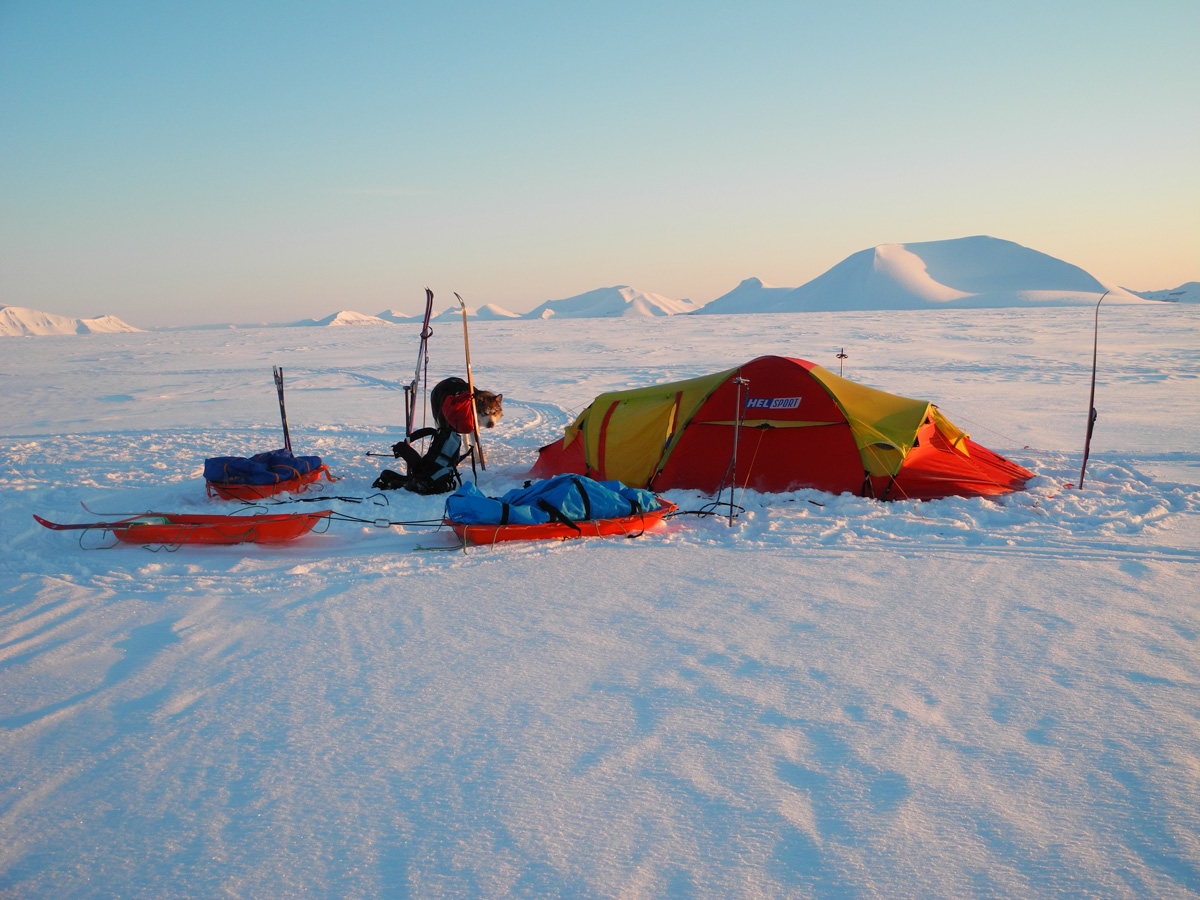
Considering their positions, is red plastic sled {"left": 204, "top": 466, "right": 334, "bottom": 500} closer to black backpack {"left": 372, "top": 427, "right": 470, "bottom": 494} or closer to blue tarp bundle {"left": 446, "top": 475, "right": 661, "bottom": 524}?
black backpack {"left": 372, "top": 427, "right": 470, "bottom": 494}

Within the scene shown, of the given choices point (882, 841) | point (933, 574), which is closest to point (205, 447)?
point (933, 574)

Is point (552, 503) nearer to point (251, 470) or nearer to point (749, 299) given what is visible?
point (251, 470)

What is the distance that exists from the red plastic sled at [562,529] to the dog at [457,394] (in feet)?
7.55

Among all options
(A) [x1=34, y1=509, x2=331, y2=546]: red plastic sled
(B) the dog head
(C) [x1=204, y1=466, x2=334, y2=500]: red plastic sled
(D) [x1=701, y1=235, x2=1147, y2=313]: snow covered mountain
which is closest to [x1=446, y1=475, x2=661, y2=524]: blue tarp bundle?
(A) [x1=34, y1=509, x2=331, y2=546]: red plastic sled

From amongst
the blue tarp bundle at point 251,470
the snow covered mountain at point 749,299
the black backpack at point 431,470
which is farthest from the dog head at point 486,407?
the snow covered mountain at point 749,299

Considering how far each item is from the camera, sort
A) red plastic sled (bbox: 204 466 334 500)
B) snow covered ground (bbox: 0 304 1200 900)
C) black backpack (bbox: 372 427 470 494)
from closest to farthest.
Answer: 1. snow covered ground (bbox: 0 304 1200 900)
2. red plastic sled (bbox: 204 466 334 500)
3. black backpack (bbox: 372 427 470 494)

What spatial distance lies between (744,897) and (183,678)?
9.91 feet

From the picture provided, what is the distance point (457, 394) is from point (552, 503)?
2665mm

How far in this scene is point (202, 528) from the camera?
5977mm

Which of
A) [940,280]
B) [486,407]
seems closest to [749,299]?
[940,280]

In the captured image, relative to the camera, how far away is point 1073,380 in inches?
642

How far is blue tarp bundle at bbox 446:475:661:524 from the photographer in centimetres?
597

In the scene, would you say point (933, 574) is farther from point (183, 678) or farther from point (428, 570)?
point (183, 678)

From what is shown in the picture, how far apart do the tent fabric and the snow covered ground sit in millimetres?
304
